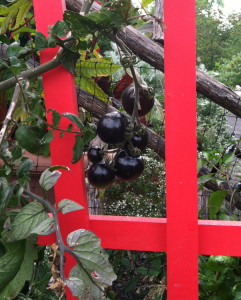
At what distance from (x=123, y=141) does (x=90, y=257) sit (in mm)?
267

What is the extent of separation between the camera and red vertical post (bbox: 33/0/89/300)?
830 millimetres

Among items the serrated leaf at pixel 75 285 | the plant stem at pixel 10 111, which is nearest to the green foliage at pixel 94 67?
the plant stem at pixel 10 111

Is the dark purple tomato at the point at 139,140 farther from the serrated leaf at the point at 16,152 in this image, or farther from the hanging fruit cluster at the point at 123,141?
the serrated leaf at the point at 16,152

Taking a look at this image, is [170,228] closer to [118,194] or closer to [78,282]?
[78,282]

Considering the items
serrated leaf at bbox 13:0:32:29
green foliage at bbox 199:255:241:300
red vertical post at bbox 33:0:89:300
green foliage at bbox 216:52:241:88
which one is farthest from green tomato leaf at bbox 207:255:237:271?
green foliage at bbox 216:52:241:88

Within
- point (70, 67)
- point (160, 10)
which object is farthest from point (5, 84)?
point (160, 10)

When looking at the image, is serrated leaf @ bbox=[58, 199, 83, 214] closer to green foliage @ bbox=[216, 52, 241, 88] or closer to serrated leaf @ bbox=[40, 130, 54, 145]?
serrated leaf @ bbox=[40, 130, 54, 145]

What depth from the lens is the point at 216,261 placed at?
4.07ft

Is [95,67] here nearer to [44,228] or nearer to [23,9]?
[23,9]

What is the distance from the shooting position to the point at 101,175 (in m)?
0.85

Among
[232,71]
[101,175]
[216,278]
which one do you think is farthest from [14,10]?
[232,71]

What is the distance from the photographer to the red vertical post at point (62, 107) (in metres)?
0.83

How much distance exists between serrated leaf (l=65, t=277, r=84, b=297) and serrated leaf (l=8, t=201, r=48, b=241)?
0.12 meters

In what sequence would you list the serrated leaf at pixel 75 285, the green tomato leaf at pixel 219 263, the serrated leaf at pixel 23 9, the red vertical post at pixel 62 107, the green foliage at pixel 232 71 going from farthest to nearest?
the green foliage at pixel 232 71 → the green tomato leaf at pixel 219 263 → the serrated leaf at pixel 23 9 → the red vertical post at pixel 62 107 → the serrated leaf at pixel 75 285
